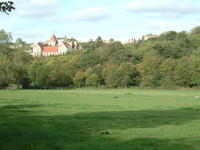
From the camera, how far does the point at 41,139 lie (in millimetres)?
15766

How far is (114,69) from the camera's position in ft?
373

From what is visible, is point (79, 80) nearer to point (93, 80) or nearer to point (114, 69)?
point (93, 80)

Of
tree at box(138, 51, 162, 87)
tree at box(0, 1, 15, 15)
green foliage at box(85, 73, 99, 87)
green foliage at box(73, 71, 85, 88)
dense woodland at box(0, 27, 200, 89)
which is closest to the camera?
tree at box(0, 1, 15, 15)

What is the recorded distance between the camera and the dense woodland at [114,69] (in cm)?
10144

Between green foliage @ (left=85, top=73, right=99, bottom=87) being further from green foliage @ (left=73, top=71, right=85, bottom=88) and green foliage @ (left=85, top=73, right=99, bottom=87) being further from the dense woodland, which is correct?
green foliage @ (left=73, top=71, right=85, bottom=88)

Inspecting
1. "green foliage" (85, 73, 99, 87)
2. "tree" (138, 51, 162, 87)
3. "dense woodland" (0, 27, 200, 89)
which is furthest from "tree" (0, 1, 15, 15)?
Result: "green foliage" (85, 73, 99, 87)

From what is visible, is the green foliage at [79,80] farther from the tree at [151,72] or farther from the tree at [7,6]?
the tree at [7,6]

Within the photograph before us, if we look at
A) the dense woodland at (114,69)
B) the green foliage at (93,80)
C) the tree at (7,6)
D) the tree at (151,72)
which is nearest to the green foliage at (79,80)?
the dense woodland at (114,69)

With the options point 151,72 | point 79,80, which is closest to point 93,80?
point 79,80

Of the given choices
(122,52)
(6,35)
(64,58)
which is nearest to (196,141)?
(6,35)

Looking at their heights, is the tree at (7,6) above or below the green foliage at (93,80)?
above

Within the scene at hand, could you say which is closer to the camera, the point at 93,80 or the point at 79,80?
the point at 93,80

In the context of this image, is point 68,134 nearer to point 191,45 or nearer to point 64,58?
point 191,45

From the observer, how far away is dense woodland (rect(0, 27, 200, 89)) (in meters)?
101
